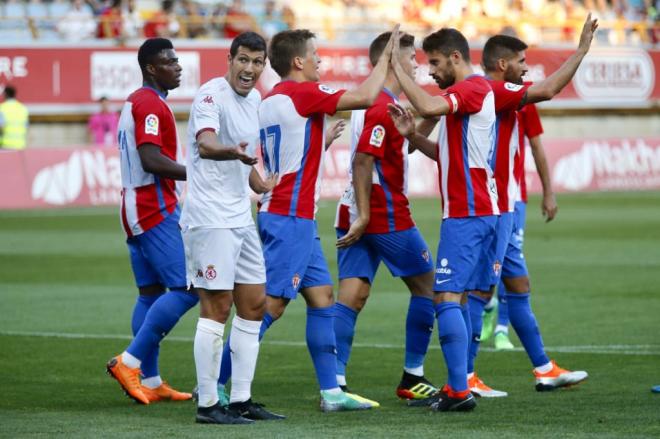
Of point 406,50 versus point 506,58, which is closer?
point 406,50

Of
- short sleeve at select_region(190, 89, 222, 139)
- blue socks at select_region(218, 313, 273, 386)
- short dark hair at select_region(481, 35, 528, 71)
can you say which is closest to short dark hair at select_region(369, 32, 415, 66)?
short dark hair at select_region(481, 35, 528, 71)

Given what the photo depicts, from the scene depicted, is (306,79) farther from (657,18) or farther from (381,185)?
(657,18)

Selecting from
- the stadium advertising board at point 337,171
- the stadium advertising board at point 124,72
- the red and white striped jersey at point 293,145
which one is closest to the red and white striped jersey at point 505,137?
the red and white striped jersey at point 293,145

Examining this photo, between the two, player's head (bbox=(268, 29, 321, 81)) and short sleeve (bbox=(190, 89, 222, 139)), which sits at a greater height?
player's head (bbox=(268, 29, 321, 81))

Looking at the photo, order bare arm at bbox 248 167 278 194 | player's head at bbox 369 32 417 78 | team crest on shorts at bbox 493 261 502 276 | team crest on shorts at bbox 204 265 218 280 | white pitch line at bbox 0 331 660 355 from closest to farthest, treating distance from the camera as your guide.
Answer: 1. team crest on shorts at bbox 204 265 218 280
2. bare arm at bbox 248 167 278 194
3. team crest on shorts at bbox 493 261 502 276
4. player's head at bbox 369 32 417 78
5. white pitch line at bbox 0 331 660 355

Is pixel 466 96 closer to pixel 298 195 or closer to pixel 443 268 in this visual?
pixel 443 268

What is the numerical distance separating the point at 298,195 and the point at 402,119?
771 millimetres

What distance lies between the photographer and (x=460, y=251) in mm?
7926

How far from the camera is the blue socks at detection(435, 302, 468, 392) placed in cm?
780

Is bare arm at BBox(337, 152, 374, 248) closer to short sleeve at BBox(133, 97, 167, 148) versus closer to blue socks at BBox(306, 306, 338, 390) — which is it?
blue socks at BBox(306, 306, 338, 390)

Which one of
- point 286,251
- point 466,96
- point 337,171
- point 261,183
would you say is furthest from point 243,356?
point 337,171

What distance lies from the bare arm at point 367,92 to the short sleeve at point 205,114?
74 cm

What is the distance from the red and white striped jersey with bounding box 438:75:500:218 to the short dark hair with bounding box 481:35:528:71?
693 millimetres

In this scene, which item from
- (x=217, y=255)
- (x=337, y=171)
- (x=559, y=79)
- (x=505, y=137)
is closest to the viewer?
(x=217, y=255)
